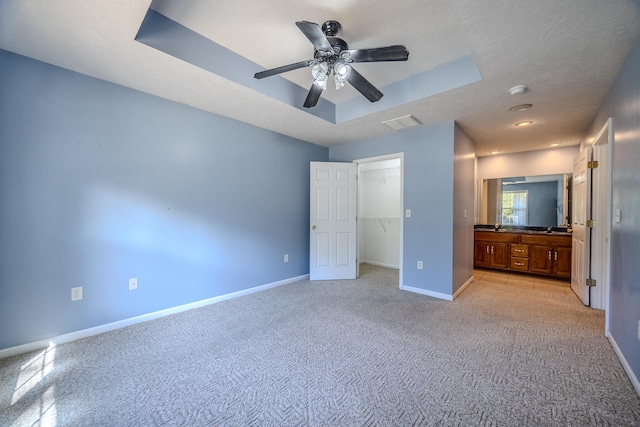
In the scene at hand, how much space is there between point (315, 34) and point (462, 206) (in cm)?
Answer: 303

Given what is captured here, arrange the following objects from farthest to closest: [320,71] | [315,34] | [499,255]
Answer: [499,255]
[320,71]
[315,34]

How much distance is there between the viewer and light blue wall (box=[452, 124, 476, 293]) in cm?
323

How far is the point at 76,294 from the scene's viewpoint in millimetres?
2121

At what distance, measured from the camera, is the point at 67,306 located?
6.84 ft

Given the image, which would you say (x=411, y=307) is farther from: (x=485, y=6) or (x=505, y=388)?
(x=485, y=6)

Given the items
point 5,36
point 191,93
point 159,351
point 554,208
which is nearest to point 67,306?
point 159,351

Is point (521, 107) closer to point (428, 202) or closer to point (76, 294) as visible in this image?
point (428, 202)

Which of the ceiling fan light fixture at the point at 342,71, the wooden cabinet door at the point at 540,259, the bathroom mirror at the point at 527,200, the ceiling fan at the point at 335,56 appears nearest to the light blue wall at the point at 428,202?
the ceiling fan at the point at 335,56

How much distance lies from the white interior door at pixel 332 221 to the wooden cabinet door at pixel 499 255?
8.66 ft

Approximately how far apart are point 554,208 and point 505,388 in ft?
14.3

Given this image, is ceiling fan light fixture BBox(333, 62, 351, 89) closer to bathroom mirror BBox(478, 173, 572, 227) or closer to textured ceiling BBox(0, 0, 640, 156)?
textured ceiling BBox(0, 0, 640, 156)

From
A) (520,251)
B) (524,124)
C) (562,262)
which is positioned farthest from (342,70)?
(562,262)

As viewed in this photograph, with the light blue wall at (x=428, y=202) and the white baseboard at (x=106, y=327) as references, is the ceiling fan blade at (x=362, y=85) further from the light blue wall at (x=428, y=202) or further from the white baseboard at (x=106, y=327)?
the white baseboard at (x=106, y=327)

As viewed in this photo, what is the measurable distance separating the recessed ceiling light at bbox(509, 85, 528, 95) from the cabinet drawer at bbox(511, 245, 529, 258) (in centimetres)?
305
